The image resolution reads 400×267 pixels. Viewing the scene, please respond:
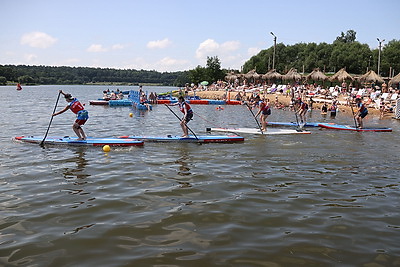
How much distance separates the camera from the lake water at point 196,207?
542 centimetres

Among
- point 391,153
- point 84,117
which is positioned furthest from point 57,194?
point 391,153

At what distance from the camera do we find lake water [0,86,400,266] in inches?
213

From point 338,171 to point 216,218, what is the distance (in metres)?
5.47

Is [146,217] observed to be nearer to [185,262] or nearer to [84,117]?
[185,262]

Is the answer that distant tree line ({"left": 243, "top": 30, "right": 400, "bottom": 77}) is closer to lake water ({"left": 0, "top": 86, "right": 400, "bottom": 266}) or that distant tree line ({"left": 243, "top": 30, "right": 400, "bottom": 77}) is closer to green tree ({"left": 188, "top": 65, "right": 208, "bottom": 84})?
green tree ({"left": 188, "top": 65, "right": 208, "bottom": 84})

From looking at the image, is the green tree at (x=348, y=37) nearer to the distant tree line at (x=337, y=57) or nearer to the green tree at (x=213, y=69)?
the distant tree line at (x=337, y=57)

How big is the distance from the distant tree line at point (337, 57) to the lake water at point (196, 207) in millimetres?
46801

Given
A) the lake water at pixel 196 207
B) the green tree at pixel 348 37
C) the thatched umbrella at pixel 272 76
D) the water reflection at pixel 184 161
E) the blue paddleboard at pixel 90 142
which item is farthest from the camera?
the green tree at pixel 348 37

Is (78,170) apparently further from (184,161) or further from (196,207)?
(196,207)

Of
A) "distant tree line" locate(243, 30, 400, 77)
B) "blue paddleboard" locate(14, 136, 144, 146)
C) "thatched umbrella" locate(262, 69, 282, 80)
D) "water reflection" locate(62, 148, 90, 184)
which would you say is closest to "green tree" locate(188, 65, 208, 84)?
"distant tree line" locate(243, 30, 400, 77)

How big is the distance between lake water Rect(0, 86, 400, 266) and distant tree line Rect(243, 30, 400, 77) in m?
46.8

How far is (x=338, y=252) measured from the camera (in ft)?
18.1

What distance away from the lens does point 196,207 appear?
290 inches

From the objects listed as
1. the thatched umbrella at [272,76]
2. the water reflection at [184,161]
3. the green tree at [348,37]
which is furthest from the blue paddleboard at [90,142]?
the green tree at [348,37]
